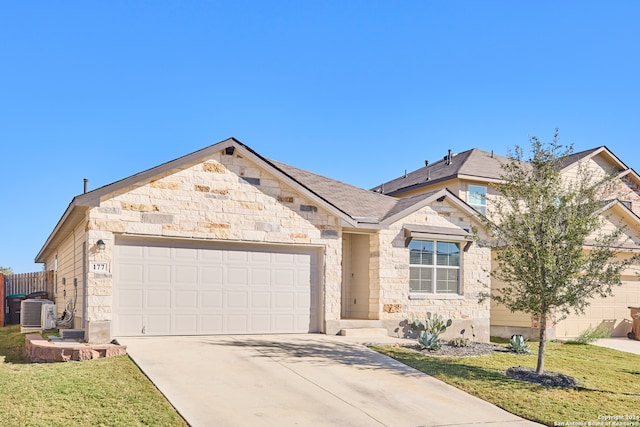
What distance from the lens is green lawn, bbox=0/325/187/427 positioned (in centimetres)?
750

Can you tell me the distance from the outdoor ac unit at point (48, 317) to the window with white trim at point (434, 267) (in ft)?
35.1

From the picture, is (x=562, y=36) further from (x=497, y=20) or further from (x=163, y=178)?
(x=163, y=178)

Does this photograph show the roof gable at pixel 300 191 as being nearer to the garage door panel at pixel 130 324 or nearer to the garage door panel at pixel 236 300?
the garage door panel at pixel 130 324

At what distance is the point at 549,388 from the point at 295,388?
4.99m

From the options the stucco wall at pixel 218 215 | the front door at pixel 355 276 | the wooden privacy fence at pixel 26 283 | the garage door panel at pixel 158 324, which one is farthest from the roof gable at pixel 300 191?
the wooden privacy fence at pixel 26 283

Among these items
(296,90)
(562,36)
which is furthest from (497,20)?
(296,90)

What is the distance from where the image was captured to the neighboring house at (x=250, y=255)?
13195 millimetres

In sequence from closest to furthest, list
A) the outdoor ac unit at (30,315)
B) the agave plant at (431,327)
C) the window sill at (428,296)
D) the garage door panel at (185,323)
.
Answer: the garage door panel at (185,323), the agave plant at (431,327), the window sill at (428,296), the outdoor ac unit at (30,315)

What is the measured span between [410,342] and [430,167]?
523 inches

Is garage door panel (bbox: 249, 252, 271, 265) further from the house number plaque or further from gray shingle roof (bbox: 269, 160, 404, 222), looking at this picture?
the house number plaque

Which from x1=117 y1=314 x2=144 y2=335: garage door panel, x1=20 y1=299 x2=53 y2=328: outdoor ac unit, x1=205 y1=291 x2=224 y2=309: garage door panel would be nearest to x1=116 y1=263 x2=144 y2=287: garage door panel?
x1=117 y1=314 x2=144 y2=335: garage door panel

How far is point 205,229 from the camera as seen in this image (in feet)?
45.9

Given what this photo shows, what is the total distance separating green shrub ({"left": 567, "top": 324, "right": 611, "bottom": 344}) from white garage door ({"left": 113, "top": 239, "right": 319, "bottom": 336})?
994 centimetres

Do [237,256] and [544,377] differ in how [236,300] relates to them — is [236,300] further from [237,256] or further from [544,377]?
[544,377]
